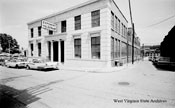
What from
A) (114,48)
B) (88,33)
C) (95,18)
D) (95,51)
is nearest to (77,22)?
(88,33)

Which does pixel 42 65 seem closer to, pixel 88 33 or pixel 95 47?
pixel 95 47

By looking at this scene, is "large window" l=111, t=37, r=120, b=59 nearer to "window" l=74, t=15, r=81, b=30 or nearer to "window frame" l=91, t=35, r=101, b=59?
"window frame" l=91, t=35, r=101, b=59

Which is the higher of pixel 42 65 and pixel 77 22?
pixel 77 22

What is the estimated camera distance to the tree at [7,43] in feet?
189

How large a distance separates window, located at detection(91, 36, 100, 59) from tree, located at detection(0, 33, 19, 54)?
2397 inches

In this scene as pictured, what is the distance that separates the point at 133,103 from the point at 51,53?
18524 millimetres

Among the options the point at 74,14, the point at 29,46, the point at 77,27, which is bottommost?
the point at 29,46

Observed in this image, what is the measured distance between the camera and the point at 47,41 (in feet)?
68.1

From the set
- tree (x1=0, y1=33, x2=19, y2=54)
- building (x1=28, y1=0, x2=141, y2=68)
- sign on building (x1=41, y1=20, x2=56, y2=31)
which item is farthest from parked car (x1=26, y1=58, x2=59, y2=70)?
tree (x1=0, y1=33, x2=19, y2=54)

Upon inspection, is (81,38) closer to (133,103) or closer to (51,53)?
(51,53)

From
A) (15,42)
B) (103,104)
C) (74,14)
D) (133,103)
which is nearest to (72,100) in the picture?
(103,104)

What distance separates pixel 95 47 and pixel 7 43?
221 ft

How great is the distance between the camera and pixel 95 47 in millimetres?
14555

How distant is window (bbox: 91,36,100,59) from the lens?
14.4 meters
